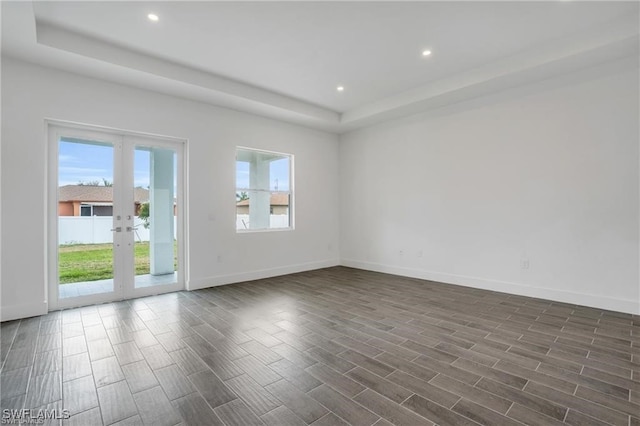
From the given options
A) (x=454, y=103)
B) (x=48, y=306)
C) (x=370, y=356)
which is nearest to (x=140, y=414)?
(x=370, y=356)

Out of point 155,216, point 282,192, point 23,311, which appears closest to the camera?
Result: point 23,311

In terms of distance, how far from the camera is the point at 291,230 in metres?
6.16

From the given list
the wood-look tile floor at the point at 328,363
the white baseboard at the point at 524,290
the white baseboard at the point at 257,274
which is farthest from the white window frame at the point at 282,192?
the white baseboard at the point at 524,290

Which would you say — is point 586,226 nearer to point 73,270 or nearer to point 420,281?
point 420,281

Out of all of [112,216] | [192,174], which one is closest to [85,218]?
[112,216]

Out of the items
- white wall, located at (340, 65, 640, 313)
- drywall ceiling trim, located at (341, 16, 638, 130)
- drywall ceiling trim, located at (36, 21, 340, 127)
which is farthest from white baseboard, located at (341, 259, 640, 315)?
drywall ceiling trim, located at (36, 21, 340, 127)

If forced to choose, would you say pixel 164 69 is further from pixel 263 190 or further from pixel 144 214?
pixel 263 190

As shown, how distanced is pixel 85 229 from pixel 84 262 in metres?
0.44

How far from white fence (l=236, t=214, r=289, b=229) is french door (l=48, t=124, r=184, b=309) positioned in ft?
3.37

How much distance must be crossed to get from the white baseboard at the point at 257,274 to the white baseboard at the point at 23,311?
1.68 metres

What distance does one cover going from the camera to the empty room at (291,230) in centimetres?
217

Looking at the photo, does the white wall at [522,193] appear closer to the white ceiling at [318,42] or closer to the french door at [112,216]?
the white ceiling at [318,42]

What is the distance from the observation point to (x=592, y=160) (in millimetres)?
3809

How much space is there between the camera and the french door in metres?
3.89
